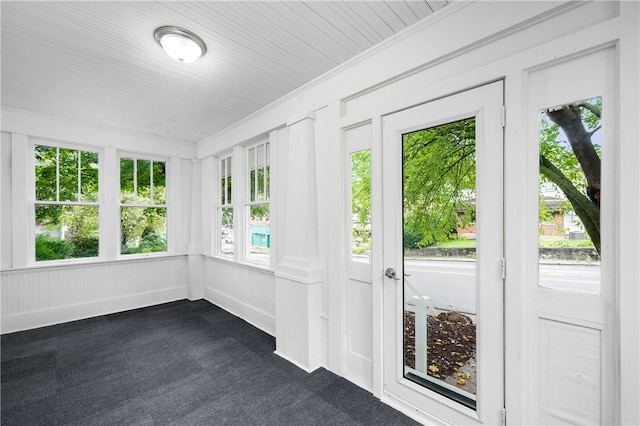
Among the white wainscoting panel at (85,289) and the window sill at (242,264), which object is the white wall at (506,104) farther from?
the white wainscoting panel at (85,289)

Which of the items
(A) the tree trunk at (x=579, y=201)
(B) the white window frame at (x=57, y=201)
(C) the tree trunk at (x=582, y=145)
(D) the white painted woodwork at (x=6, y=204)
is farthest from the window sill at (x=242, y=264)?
(C) the tree trunk at (x=582, y=145)

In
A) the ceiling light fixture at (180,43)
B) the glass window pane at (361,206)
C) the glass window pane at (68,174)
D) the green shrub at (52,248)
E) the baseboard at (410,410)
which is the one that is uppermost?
the ceiling light fixture at (180,43)

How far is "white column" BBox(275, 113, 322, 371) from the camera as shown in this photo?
2717 millimetres

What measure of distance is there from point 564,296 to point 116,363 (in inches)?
146

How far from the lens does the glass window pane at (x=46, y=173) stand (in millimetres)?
3895

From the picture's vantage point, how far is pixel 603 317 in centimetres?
143

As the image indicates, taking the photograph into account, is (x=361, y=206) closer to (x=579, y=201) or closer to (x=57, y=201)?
(x=579, y=201)

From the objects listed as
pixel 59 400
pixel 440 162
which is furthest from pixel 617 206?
pixel 59 400

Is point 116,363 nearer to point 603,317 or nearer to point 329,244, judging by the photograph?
point 329,244

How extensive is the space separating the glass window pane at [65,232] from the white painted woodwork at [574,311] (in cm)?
526

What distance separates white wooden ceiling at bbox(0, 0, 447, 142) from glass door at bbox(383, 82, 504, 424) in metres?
0.77

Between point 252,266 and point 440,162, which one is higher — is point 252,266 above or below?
below

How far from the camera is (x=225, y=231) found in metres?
4.79

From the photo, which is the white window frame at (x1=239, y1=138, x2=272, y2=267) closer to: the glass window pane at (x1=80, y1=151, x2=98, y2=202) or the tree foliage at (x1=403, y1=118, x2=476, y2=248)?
the tree foliage at (x1=403, y1=118, x2=476, y2=248)
